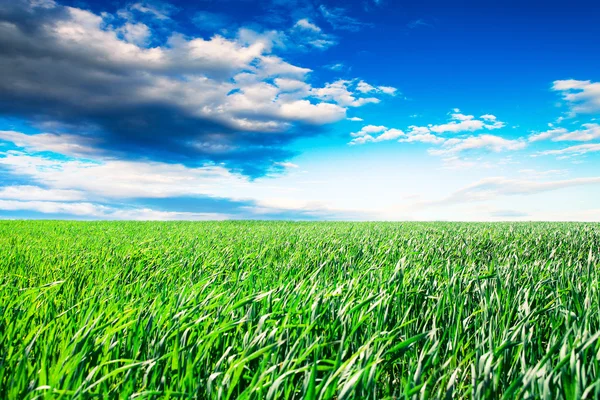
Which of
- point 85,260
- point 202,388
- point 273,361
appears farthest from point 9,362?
point 85,260

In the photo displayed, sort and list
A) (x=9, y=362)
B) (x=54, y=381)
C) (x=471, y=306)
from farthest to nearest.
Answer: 1. (x=471, y=306)
2. (x=9, y=362)
3. (x=54, y=381)

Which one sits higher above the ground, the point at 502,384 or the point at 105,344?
the point at 105,344

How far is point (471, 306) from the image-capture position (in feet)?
12.5

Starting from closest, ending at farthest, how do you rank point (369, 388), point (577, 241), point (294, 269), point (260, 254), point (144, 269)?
point (369, 388)
point (294, 269)
point (144, 269)
point (260, 254)
point (577, 241)

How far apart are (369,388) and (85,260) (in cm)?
685

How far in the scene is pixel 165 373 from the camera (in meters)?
2.14

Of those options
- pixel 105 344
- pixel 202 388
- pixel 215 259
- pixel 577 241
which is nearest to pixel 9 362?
pixel 105 344

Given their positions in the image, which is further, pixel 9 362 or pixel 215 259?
pixel 215 259

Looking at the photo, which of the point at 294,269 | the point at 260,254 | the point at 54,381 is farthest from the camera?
the point at 260,254

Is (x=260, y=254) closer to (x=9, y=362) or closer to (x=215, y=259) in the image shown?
(x=215, y=259)

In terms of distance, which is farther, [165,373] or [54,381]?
[165,373]

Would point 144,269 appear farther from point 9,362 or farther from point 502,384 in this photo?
point 502,384

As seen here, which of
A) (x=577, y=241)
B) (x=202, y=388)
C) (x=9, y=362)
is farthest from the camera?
(x=577, y=241)

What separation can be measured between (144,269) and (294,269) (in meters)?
2.56
